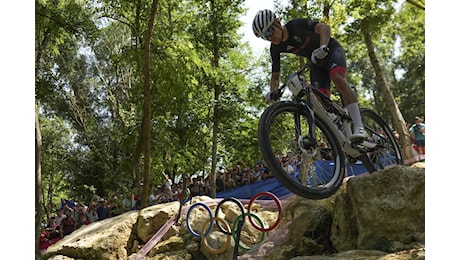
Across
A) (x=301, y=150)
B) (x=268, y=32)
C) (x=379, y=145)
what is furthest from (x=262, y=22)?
(x=379, y=145)

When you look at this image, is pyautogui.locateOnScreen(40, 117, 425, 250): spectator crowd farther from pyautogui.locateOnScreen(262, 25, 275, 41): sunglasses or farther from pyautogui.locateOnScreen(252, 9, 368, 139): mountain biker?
pyautogui.locateOnScreen(262, 25, 275, 41): sunglasses

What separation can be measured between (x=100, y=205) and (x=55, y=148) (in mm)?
3043

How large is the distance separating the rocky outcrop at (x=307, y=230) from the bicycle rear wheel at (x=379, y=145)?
245mm

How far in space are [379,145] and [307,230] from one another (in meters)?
1.21

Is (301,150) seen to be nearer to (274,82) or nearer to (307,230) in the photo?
(274,82)

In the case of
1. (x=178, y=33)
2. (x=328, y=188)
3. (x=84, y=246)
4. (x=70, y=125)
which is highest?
(x=178, y=33)

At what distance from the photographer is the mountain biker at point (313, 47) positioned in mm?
3591

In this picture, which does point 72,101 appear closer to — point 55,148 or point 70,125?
point 70,125

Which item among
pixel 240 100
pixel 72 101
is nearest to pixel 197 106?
pixel 240 100

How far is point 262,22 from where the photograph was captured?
3.56m

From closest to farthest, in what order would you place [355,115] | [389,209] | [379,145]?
[355,115] < [389,209] < [379,145]

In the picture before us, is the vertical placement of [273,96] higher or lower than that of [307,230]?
higher

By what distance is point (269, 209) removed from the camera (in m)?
6.88

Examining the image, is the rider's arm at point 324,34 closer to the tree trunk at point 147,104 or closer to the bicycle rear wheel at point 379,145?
the bicycle rear wheel at point 379,145
